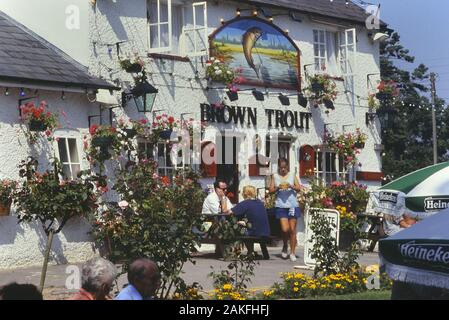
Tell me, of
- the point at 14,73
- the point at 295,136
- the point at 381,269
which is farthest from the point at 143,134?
the point at 381,269

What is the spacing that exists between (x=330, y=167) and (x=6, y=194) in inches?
363

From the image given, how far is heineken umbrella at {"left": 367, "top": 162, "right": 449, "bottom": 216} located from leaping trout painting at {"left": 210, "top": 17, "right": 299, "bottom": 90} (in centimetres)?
994

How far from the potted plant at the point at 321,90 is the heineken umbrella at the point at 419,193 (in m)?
11.5

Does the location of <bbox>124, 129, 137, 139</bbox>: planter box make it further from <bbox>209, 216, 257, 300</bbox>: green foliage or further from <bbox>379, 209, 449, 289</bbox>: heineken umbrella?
<bbox>379, 209, 449, 289</bbox>: heineken umbrella

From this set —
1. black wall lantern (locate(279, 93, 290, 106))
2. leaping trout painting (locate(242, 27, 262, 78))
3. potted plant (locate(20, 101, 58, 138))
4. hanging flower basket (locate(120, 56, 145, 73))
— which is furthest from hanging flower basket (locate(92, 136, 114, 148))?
black wall lantern (locate(279, 93, 290, 106))

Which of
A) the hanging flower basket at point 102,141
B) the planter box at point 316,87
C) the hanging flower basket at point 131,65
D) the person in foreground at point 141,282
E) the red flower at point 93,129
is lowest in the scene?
the person in foreground at point 141,282

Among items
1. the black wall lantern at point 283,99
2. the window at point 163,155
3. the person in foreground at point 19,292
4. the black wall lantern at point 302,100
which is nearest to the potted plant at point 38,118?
the window at point 163,155

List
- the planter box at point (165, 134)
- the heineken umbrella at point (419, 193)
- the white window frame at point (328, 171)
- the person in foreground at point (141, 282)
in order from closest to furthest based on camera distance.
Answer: the person in foreground at point (141, 282)
the heineken umbrella at point (419, 193)
the planter box at point (165, 134)
the white window frame at point (328, 171)

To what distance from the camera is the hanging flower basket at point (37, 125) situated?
49.5 ft

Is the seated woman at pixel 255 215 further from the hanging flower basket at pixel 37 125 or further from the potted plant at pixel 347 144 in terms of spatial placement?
the potted plant at pixel 347 144

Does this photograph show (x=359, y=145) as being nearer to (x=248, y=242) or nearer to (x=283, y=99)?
(x=283, y=99)

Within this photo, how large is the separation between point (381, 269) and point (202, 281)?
541cm

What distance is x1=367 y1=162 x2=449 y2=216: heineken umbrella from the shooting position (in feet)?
29.1

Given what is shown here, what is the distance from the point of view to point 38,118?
15.1m
